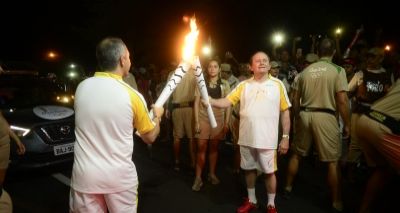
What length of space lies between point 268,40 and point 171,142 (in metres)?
10.8

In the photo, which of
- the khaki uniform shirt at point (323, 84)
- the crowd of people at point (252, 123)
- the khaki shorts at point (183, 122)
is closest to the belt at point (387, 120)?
the crowd of people at point (252, 123)

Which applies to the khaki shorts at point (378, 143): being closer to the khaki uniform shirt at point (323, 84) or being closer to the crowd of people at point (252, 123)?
the crowd of people at point (252, 123)

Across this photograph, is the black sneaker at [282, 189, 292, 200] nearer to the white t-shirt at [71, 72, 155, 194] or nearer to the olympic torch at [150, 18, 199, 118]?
the olympic torch at [150, 18, 199, 118]

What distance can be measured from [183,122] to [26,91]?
311 centimetres

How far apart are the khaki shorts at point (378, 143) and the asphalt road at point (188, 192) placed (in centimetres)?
131

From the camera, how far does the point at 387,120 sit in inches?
147

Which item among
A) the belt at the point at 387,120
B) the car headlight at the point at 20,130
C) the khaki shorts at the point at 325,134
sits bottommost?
the car headlight at the point at 20,130

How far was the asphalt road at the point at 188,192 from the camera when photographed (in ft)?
17.2

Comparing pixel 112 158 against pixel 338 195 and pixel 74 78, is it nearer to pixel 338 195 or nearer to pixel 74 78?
pixel 338 195

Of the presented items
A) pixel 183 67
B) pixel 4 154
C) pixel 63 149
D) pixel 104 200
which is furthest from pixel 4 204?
pixel 63 149

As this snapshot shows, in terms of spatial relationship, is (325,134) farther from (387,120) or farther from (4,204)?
(4,204)

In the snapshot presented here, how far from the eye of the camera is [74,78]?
13289 millimetres

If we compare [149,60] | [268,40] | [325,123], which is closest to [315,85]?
[325,123]

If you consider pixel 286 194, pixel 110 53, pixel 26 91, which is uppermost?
pixel 110 53
